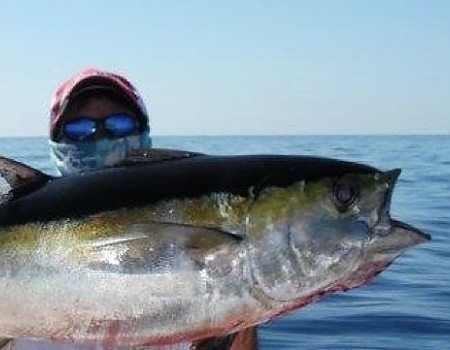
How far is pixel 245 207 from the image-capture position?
2.79m

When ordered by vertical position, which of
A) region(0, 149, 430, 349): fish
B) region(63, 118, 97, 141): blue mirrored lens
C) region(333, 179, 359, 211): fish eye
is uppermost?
region(63, 118, 97, 141): blue mirrored lens

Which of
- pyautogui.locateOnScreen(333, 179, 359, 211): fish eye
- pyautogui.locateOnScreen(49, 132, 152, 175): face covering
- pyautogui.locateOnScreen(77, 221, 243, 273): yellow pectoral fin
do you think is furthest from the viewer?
pyautogui.locateOnScreen(49, 132, 152, 175): face covering

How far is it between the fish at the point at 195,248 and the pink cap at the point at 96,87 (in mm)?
1707

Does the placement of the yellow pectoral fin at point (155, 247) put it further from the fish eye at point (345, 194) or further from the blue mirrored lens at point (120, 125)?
the blue mirrored lens at point (120, 125)

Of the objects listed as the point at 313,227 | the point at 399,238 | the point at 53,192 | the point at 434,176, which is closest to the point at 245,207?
the point at 313,227

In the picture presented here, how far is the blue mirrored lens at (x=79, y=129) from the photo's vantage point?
4.48 m

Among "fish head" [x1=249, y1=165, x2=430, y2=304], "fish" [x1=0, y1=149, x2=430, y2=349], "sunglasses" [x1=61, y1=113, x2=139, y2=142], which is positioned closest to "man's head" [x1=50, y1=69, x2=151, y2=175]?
"sunglasses" [x1=61, y1=113, x2=139, y2=142]

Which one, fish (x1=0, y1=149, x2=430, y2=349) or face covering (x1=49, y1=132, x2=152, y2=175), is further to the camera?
face covering (x1=49, y1=132, x2=152, y2=175)

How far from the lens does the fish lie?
8.93ft

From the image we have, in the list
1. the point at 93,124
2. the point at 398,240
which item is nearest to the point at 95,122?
the point at 93,124

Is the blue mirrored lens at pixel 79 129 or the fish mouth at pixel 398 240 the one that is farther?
the blue mirrored lens at pixel 79 129

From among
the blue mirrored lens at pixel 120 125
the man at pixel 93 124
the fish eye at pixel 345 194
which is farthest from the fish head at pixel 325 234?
the blue mirrored lens at pixel 120 125

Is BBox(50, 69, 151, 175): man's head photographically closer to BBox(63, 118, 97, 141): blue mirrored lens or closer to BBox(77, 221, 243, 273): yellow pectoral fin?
BBox(63, 118, 97, 141): blue mirrored lens

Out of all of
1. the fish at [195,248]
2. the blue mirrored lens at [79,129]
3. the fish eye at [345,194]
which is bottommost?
the fish at [195,248]
